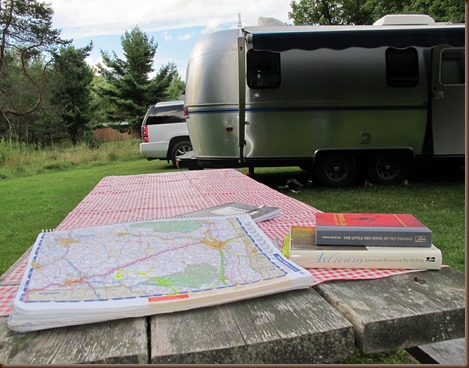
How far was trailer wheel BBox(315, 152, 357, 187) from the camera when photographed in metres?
7.88

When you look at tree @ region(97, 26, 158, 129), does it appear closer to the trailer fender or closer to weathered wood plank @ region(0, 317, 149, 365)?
the trailer fender

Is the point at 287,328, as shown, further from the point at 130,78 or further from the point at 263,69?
the point at 130,78

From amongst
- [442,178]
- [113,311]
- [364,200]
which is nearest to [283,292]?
[113,311]

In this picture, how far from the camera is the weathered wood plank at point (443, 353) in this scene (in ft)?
4.33

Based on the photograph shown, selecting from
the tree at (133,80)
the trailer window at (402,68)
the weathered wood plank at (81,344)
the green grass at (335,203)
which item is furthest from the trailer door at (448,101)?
the tree at (133,80)

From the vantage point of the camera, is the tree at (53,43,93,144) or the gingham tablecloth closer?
the gingham tablecloth

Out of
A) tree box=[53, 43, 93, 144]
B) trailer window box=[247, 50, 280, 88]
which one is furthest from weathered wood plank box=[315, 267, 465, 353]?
tree box=[53, 43, 93, 144]

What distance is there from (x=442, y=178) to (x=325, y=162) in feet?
9.31

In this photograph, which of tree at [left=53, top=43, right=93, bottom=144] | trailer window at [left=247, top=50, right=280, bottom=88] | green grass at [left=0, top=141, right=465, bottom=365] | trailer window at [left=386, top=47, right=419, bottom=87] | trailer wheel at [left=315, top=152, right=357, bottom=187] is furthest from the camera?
tree at [left=53, top=43, right=93, bottom=144]

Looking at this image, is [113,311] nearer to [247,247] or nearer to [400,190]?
[247,247]

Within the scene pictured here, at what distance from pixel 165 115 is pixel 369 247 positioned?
11.4 meters

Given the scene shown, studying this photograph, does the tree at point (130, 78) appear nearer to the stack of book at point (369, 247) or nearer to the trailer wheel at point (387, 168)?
the trailer wheel at point (387, 168)

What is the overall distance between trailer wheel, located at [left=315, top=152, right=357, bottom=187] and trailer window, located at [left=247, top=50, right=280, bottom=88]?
1638 mm

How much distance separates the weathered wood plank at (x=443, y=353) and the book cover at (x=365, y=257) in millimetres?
252
